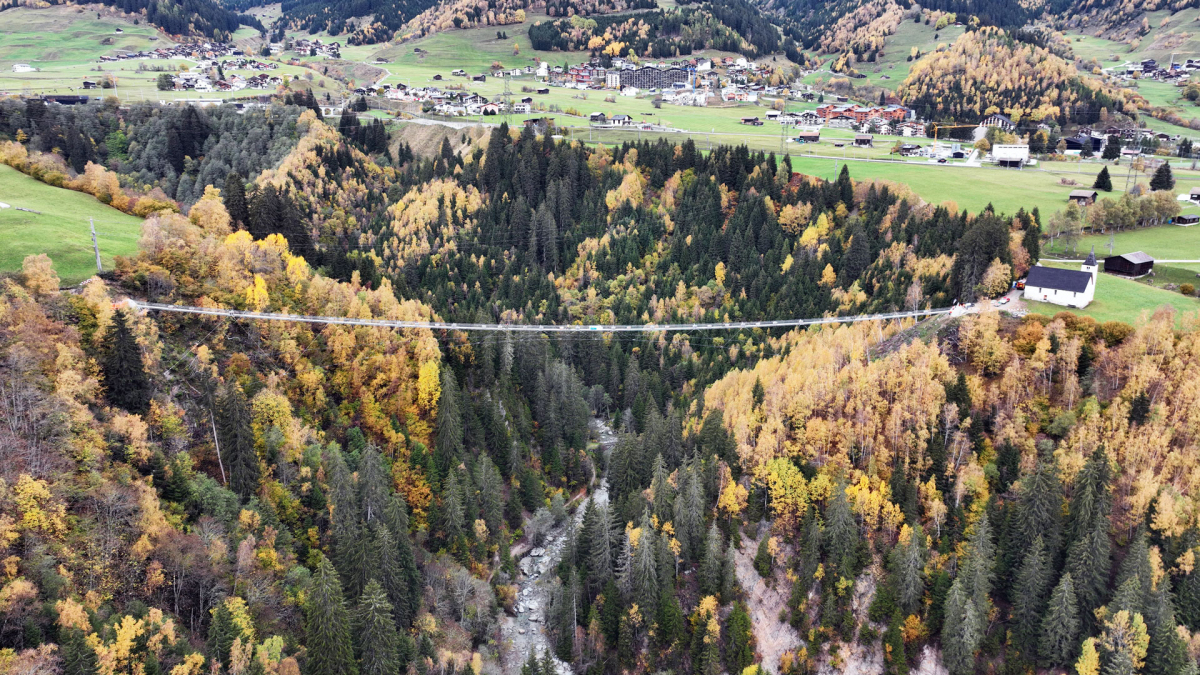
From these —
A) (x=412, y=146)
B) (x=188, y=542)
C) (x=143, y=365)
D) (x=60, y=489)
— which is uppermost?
(x=412, y=146)

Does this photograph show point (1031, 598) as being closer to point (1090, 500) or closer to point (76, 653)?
point (1090, 500)

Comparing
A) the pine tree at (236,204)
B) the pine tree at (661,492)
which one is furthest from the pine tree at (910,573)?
the pine tree at (236,204)

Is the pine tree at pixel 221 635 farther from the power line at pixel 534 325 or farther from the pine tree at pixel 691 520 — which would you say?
the pine tree at pixel 691 520

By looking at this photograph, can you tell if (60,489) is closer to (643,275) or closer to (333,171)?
(643,275)

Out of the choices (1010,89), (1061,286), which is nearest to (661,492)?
(1061,286)

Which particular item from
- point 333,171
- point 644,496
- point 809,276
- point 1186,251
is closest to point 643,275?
point 809,276

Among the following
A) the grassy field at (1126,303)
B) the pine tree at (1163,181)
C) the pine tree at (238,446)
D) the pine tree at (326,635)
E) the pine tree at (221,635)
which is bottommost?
the pine tree at (326,635)

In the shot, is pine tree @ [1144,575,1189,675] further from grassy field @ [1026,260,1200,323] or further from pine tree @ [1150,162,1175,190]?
pine tree @ [1150,162,1175,190]
